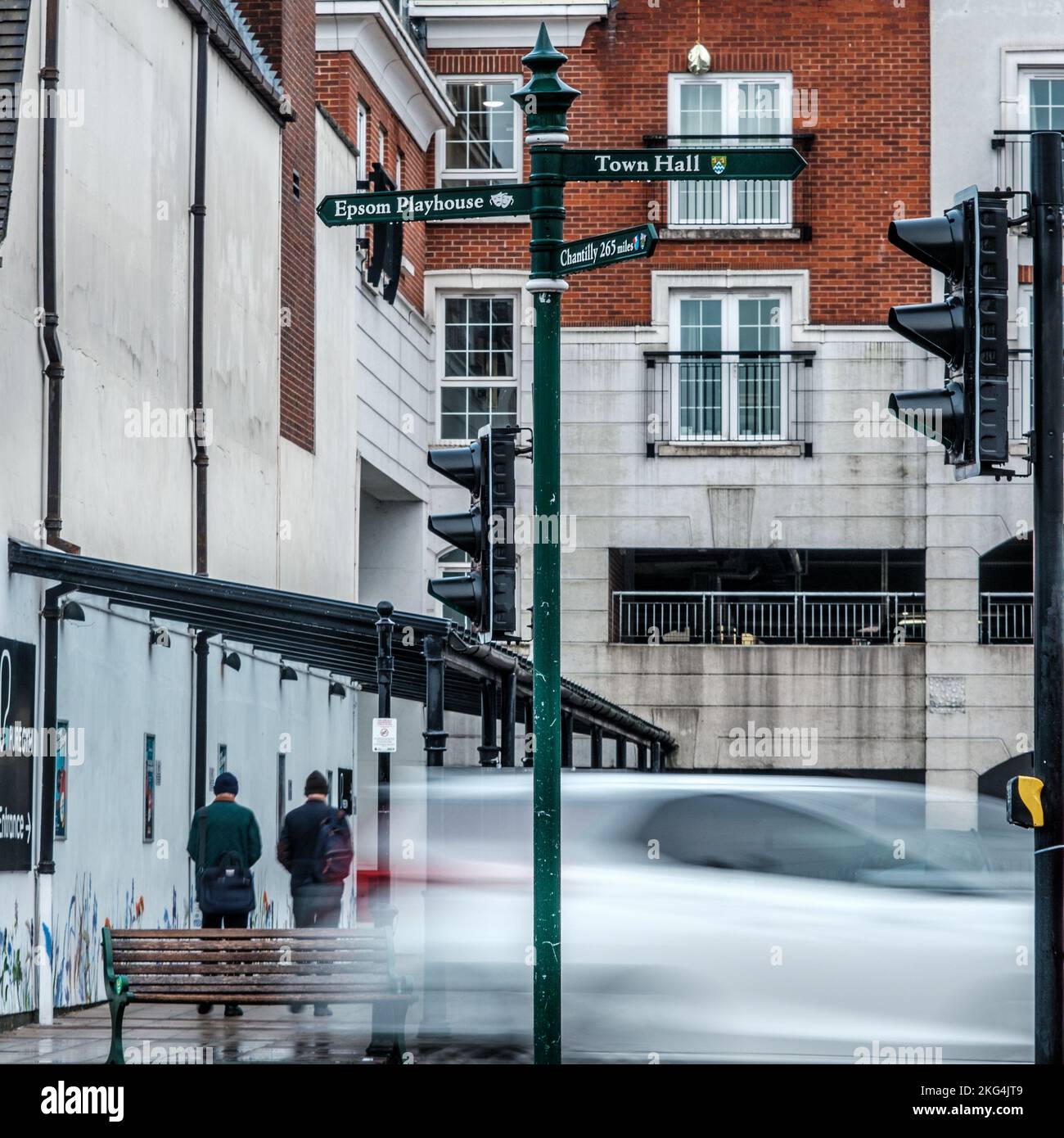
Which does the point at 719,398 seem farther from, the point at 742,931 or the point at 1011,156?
the point at 742,931

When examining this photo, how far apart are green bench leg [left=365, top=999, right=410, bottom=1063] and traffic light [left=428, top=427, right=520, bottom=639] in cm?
240

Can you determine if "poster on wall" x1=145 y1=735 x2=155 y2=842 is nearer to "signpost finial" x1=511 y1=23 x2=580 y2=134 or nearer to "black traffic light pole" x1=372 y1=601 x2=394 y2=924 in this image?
"black traffic light pole" x1=372 y1=601 x2=394 y2=924

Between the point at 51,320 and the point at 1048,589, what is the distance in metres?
8.15

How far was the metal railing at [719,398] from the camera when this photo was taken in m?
29.3

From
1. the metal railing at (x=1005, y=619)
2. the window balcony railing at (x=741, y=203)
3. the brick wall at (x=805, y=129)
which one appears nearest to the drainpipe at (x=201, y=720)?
the brick wall at (x=805, y=129)

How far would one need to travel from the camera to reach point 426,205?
351 inches

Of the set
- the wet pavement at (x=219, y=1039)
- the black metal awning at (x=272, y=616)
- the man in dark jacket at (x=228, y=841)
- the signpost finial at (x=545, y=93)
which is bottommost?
the wet pavement at (x=219, y=1039)

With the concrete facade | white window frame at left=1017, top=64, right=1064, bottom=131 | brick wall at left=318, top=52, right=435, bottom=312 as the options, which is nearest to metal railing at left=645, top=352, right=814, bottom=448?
the concrete facade

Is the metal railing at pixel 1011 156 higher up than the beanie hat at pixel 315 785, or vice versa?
the metal railing at pixel 1011 156

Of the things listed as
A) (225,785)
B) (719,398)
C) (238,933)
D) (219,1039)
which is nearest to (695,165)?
(238,933)

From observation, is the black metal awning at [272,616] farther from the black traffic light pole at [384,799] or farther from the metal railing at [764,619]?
→ the metal railing at [764,619]

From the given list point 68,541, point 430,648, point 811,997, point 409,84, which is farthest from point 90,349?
point 409,84

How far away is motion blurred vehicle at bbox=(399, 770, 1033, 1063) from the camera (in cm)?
1006

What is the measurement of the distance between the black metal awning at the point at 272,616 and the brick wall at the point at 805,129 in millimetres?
12090
